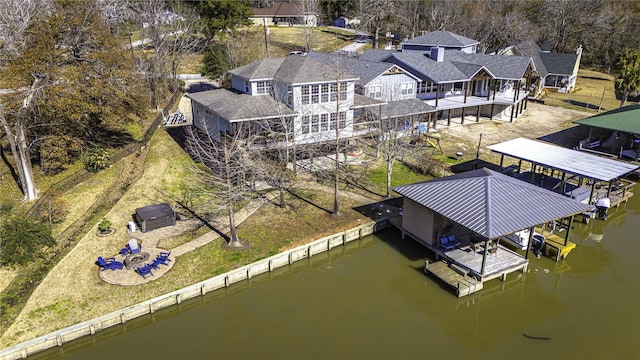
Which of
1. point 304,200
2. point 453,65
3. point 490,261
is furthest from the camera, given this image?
point 453,65

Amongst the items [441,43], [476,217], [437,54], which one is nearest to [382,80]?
[437,54]

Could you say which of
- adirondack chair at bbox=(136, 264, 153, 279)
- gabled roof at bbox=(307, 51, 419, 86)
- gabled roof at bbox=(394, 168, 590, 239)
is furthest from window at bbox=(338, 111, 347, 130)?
adirondack chair at bbox=(136, 264, 153, 279)

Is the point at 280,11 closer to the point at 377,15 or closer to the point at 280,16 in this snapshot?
the point at 280,16

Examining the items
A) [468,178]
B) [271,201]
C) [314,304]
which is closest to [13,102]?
[271,201]

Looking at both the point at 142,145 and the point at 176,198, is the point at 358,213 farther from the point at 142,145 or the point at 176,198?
the point at 142,145

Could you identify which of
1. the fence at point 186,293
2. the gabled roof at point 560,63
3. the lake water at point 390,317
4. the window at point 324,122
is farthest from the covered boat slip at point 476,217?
the gabled roof at point 560,63

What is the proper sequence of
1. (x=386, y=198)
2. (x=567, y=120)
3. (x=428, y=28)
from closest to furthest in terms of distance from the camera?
(x=386, y=198) < (x=567, y=120) < (x=428, y=28)
